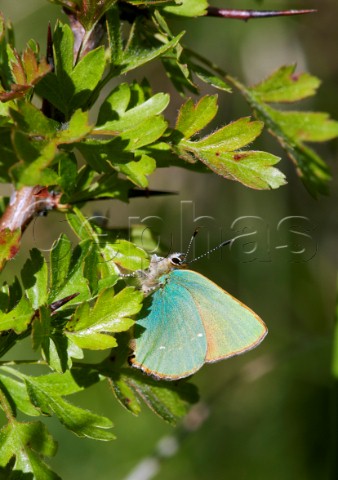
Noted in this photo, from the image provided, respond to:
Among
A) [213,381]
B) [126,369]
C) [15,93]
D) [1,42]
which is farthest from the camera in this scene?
[213,381]

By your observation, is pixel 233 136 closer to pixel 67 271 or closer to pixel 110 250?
pixel 110 250

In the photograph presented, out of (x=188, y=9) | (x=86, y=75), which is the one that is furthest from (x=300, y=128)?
(x=86, y=75)

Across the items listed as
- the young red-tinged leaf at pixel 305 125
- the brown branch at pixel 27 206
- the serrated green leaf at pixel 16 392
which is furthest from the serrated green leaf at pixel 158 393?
the young red-tinged leaf at pixel 305 125

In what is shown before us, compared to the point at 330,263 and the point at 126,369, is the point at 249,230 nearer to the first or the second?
the point at 330,263


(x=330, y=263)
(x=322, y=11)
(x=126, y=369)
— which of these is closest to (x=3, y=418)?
(x=126, y=369)

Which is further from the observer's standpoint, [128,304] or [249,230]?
[249,230]

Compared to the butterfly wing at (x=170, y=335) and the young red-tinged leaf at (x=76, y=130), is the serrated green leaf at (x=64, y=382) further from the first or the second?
the young red-tinged leaf at (x=76, y=130)
